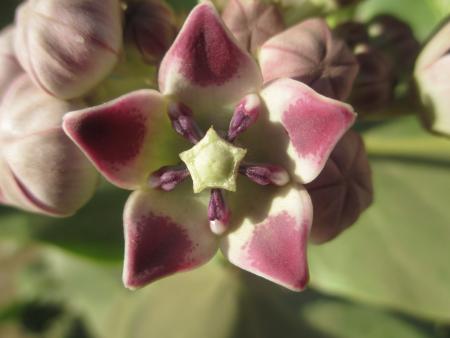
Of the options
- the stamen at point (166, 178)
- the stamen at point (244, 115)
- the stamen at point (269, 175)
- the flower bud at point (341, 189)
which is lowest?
the flower bud at point (341, 189)

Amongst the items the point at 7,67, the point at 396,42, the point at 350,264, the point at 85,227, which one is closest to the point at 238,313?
the point at 350,264

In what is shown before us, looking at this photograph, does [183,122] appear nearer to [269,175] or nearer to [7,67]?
[269,175]

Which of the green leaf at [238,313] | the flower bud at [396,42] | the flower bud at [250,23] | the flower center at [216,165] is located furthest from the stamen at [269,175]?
the green leaf at [238,313]

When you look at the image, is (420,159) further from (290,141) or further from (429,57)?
(290,141)

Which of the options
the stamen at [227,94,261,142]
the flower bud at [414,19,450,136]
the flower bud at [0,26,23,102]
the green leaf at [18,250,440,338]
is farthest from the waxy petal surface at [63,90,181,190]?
the green leaf at [18,250,440,338]

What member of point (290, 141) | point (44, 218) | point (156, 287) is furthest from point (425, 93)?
point (156, 287)

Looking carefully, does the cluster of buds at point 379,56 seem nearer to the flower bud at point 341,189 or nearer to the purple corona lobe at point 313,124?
the flower bud at point 341,189
